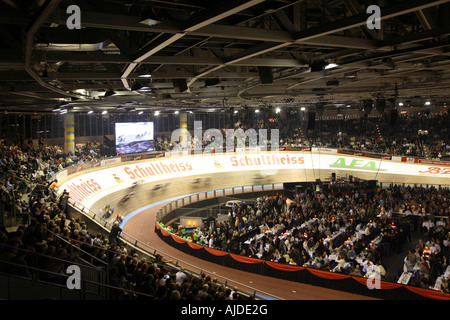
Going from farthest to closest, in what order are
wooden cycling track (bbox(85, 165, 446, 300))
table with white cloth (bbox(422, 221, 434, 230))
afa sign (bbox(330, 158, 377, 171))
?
afa sign (bbox(330, 158, 377, 171))
table with white cloth (bbox(422, 221, 434, 230))
wooden cycling track (bbox(85, 165, 446, 300))

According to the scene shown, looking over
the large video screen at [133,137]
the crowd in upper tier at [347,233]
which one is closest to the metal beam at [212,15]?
the crowd in upper tier at [347,233]

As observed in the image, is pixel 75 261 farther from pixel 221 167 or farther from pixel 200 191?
pixel 221 167

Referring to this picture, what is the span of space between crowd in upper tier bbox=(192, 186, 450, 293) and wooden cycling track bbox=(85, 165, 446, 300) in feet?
3.27

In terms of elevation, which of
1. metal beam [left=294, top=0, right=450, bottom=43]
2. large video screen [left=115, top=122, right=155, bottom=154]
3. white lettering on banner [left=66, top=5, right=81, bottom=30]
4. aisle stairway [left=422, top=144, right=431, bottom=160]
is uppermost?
metal beam [left=294, top=0, right=450, bottom=43]

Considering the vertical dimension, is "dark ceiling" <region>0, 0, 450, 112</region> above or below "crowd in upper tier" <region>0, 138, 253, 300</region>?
above

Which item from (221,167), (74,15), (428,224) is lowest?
(428,224)

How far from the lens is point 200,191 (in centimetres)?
3209

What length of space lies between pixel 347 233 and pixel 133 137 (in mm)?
24651

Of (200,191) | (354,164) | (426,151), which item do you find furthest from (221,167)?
(426,151)

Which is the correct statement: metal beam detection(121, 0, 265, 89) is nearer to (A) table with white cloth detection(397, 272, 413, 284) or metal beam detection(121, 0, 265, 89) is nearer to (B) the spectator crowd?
(B) the spectator crowd

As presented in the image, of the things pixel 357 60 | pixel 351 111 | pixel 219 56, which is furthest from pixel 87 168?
pixel 351 111

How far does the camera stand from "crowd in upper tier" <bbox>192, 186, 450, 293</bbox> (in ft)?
43.0

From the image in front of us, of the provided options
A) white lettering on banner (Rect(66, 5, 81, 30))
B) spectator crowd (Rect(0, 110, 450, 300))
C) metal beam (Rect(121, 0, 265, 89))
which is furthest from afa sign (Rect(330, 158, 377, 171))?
white lettering on banner (Rect(66, 5, 81, 30))

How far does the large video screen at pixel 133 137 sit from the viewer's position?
34.5 metres
